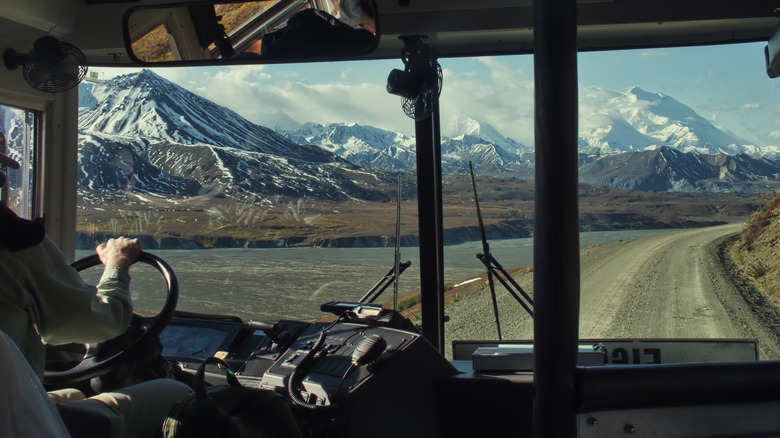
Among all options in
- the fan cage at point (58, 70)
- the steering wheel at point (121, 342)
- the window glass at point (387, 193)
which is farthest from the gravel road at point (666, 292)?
the fan cage at point (58, 70)

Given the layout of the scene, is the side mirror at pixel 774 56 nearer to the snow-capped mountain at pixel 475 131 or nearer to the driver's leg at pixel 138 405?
the snow-capped mountain at pixel 475 131

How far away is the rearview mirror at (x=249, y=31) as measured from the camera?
2.36m

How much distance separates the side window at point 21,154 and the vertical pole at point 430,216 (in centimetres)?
188

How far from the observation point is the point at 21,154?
122 inches

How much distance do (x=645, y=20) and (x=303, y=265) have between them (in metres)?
1.79

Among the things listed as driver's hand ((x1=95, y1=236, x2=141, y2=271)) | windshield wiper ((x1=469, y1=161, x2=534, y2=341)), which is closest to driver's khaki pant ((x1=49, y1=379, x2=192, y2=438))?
driver's hand ((x1=95, y1=236, x2=141, y2=271))

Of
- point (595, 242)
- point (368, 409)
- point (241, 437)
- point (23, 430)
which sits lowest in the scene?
point (368, 409)

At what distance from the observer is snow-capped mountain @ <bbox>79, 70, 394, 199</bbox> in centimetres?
289

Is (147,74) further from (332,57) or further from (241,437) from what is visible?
(241,437)

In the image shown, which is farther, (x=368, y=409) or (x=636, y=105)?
(x=636, y=105)

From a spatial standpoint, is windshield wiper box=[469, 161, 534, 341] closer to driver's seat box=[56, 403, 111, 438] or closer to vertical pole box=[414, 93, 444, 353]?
vertical pole box=[414, 93, 444, 353]

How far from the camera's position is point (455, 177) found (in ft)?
9.82

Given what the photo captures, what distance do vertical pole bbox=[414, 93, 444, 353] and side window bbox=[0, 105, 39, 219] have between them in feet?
6.17

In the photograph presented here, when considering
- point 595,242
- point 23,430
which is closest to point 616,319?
point 595,242
